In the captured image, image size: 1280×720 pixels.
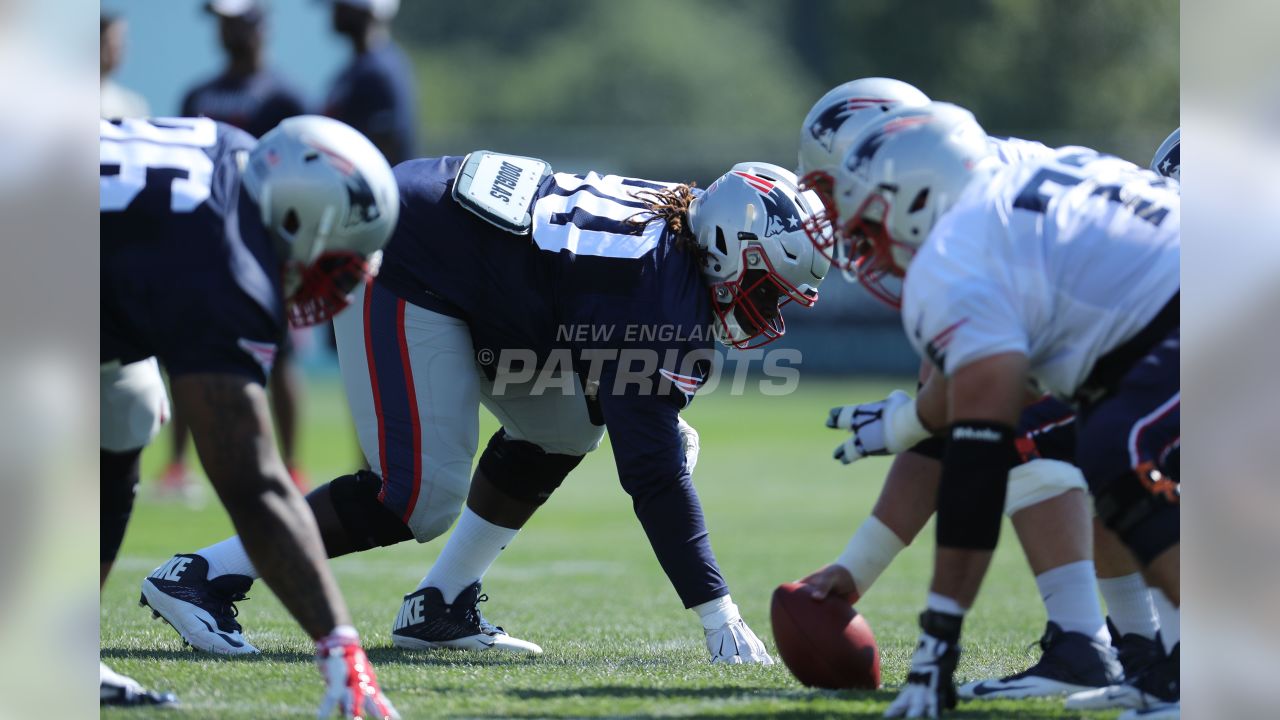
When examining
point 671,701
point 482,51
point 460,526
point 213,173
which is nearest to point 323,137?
point 213,173

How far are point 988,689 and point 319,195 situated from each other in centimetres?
180

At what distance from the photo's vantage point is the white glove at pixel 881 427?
11.1ft

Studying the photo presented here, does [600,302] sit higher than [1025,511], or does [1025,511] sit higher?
[600,302]

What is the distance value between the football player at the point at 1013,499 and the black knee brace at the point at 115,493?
5.30 feet

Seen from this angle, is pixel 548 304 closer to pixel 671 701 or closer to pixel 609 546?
pixel 671 701

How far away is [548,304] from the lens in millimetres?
4066

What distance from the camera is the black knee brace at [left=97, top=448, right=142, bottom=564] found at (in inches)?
133

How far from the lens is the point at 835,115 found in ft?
12.5

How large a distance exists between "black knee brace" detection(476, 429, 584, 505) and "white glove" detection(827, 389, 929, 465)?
1.21 meters

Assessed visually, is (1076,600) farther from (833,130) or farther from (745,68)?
(745,68)

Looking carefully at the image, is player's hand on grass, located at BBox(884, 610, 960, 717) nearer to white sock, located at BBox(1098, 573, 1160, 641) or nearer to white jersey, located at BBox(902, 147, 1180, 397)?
white jersey, located at BBox(902, 147, 1180, 397)

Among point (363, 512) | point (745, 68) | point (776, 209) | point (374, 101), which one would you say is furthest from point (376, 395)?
point (745, 68)

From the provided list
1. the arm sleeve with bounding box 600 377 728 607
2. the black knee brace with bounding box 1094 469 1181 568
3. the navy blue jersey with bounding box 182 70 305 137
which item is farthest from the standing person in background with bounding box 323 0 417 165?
the black knee brace with bounding box 1094 469 1181 568

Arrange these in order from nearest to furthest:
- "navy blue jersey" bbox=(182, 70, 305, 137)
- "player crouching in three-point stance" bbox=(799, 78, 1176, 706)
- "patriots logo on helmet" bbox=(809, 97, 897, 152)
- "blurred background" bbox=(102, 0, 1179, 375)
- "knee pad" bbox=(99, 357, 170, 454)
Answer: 1. "knee pad" bbox=(99, 357, 170, 454)
2. "player crouching in three-point stance" bbox=(799, 78, 1176, 706)
3. "patriots logo on helmet" bbox=(809, 97, 897, 152)
4. "navy blue jersey" bbox=(182, 70, 305, 137)
5. "blurred background" bbox=(102, 0, 1179, 375)
